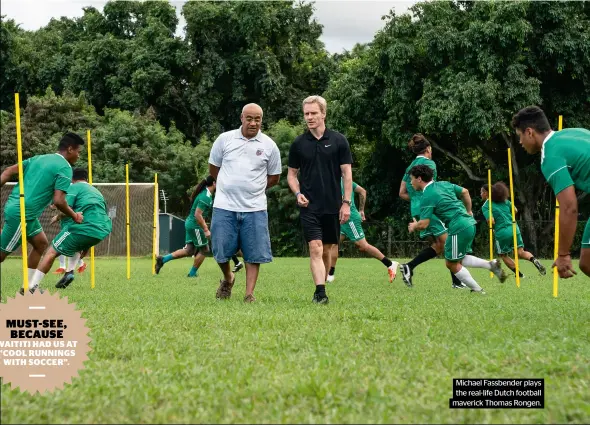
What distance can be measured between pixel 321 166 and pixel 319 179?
15cm

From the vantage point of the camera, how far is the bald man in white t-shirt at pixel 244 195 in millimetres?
9422

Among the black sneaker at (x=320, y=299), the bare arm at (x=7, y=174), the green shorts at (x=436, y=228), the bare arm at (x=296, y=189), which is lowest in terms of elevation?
the black sneaker at (x=320, y=299)

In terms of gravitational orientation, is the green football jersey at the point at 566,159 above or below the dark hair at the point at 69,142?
below

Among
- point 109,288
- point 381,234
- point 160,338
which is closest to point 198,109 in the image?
point 381,234

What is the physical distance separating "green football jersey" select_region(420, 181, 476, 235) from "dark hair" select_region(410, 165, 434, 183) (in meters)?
0.10

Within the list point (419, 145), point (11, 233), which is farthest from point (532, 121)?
point (11, 233)

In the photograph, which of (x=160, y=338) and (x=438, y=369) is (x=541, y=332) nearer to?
(x=438, y=369)

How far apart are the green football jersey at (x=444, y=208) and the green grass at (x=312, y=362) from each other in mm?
2544

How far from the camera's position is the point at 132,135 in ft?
129

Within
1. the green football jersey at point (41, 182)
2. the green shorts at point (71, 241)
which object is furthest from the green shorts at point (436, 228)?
the green football jersey at point (41, 182)

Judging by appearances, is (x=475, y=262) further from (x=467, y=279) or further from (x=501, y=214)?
(x=501, y=214)

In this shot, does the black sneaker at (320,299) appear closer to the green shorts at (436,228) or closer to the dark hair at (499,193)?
the green shorts at (436,228)

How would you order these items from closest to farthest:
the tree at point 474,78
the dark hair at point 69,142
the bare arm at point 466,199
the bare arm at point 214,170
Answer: the bare arm at point 214,170, the dark hair at point 69,142, the bare arm at point 466,199, the tree at point 474,78

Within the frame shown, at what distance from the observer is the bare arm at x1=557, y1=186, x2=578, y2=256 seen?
255 inches
